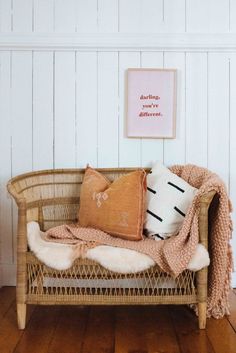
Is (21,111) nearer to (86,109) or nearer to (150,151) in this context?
(86,109)

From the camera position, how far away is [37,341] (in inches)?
72.4

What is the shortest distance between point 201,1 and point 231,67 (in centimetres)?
44

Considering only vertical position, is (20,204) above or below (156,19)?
below

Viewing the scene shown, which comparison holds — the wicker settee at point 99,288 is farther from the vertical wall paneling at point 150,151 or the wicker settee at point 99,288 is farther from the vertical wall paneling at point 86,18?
the vertical wall paneling at point 86,18

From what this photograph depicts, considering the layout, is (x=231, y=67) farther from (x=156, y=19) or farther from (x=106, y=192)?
(x=106, y=192)

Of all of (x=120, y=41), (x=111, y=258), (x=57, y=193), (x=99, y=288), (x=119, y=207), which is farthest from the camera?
(x=120, y=41)

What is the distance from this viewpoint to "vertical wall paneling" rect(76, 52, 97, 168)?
103 inches

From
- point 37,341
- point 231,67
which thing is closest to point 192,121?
point 231,67

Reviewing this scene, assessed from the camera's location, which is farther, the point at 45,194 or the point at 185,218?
the point at 45,194

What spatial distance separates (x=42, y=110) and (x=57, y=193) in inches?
21.2

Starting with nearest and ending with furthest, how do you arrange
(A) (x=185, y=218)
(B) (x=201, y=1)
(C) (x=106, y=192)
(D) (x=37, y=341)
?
(D) (x=37, y=341) < (A) (x=185, y=218) < (C) (x=106, y=192) < (B) (x=201, y=1)

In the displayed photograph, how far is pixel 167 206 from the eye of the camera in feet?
7.14

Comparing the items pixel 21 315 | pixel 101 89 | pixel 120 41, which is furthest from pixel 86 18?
pixel 21 315

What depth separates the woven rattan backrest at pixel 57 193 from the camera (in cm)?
241
